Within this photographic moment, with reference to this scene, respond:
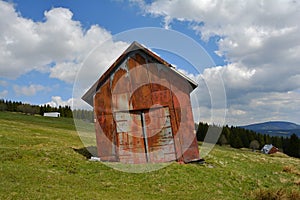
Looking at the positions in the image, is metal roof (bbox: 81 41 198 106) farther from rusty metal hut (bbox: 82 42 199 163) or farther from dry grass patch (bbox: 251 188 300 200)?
dry grass patch (bbox: 251 188 300 200)

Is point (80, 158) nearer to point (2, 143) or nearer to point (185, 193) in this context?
point (185, 193)

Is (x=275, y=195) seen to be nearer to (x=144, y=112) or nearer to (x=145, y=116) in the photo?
(x=145, y=116)

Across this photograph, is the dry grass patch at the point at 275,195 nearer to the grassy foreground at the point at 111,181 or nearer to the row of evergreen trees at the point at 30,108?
the grassy foreground at the point at 111,181

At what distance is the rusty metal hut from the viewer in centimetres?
1956

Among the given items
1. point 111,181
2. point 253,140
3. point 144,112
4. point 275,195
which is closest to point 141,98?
point 144,112

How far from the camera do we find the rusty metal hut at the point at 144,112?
19562 millimetres

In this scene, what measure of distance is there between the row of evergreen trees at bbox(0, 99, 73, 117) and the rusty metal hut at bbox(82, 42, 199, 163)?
11185 centimetres

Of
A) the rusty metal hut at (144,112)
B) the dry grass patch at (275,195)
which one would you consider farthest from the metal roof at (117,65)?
the dry grass patch at (275,195)

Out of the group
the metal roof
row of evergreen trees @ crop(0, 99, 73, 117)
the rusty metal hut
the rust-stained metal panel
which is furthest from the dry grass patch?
row of evergreen trees @ crop(0, 99, 73, 117)

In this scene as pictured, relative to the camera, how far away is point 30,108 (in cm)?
13188

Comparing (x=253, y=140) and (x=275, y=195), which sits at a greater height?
(x=275, y=195)

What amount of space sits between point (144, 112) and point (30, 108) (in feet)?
403

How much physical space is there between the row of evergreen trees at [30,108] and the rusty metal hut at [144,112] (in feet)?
367

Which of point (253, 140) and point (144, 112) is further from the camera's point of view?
point (253, 140)
